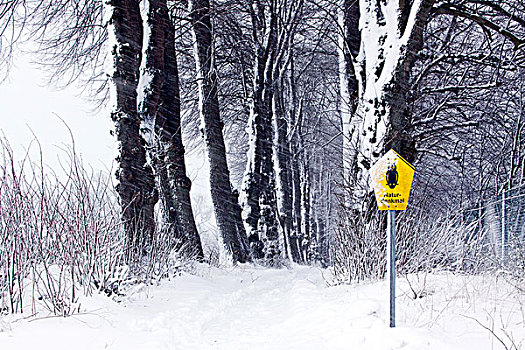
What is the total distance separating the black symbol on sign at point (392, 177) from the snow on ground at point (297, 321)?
105cm

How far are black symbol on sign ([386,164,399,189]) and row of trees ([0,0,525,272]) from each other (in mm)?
2626

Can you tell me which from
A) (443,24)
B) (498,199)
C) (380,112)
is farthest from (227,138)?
(380,112)

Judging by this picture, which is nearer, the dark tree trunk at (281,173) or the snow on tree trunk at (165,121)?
the snow on tree trunk at (165,121)

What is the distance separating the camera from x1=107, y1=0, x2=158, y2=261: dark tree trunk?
21.4 ft

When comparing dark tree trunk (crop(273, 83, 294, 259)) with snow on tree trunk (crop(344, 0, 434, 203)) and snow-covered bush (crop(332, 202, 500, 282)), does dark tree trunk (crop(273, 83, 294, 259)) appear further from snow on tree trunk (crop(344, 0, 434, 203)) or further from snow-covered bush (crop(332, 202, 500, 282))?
snow-covered bush (crop(332, 202, 500, 282))

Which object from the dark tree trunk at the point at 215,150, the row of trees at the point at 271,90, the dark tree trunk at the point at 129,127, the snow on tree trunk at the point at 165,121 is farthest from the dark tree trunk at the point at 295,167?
the dark tree trunk at the point at 129,127

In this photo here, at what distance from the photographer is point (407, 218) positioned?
245 inches

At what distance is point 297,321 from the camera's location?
195 inches

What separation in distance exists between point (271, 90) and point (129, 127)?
7.57 meters

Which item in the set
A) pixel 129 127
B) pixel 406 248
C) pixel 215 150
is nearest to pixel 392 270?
pixel 406 248

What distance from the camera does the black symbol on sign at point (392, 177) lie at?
3803 mm

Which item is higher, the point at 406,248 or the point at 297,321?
the point at 406,248

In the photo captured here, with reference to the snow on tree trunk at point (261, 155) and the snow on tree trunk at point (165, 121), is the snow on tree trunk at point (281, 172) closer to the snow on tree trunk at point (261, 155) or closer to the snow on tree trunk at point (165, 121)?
the snow on tree trunk at point (261, 155)

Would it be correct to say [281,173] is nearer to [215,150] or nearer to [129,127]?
[215,150]
